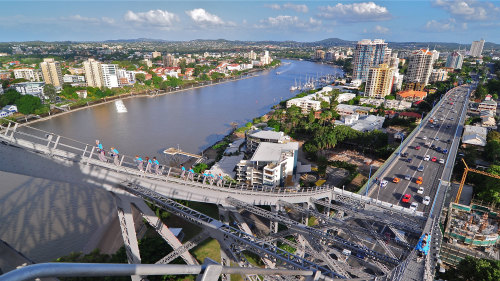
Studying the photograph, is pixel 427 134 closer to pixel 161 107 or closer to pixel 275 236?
pixel 275 236

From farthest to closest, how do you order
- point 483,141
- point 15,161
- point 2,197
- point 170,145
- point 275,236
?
point 170,145, point 483,141, point 2,197, point 275,236, point 15,161

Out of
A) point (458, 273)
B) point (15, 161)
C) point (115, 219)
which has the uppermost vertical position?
point (15, 161)

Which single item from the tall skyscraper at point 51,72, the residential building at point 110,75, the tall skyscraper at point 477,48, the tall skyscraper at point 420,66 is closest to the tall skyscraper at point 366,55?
the tall skyscraper at point 420,66

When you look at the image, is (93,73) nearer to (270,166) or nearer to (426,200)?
(270,166)

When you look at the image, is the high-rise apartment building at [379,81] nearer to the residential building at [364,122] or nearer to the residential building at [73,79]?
the residential building at [364,122]

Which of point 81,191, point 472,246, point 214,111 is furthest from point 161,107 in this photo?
point 472,246

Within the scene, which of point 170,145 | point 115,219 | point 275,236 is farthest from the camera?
point 170,145

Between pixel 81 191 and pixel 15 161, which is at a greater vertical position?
pixel 15 161
